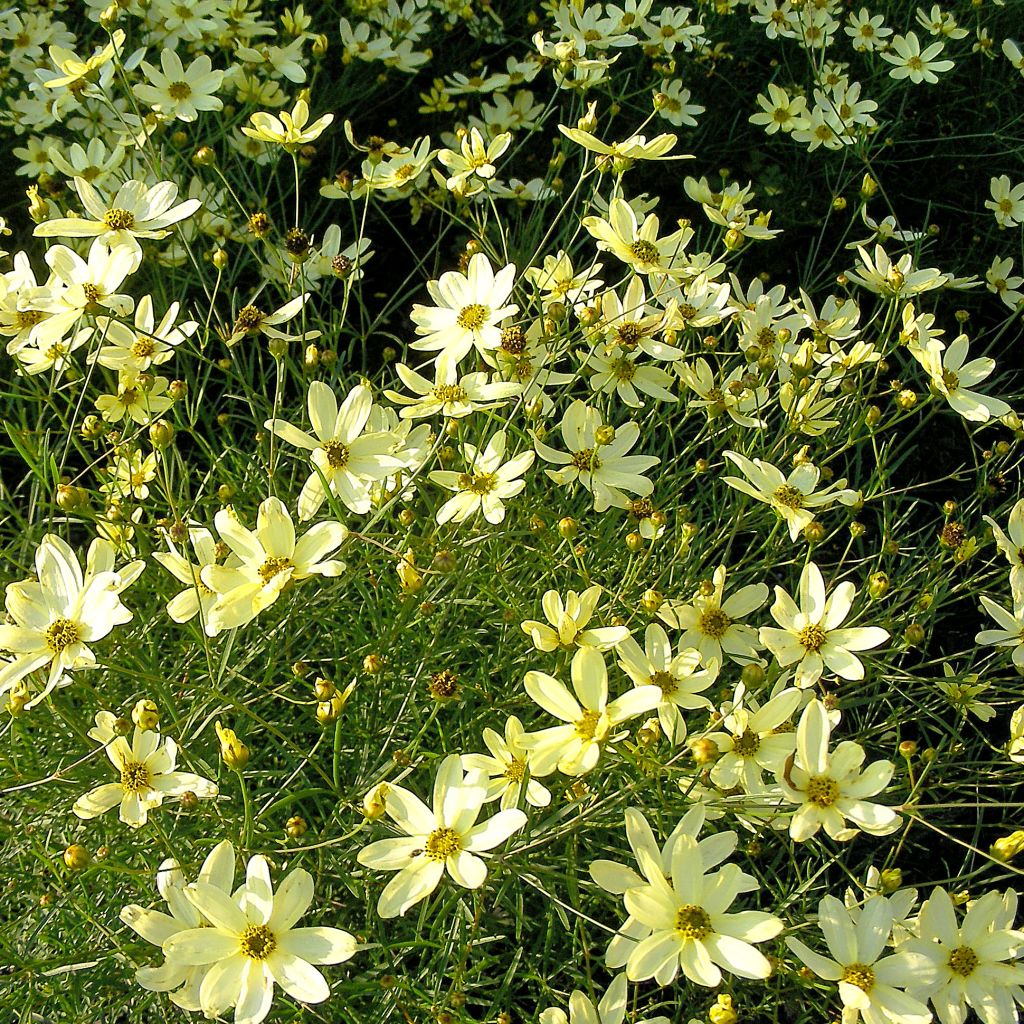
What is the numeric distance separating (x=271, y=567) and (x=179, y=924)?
0.47 meters

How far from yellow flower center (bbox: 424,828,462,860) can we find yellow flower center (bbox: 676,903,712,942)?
29cm

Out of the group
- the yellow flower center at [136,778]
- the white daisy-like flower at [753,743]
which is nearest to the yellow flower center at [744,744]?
the white daisy-like flower at [753,743]

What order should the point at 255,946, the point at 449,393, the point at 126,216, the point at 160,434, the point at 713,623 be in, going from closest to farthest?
the point at 255,946, the point at 160,434, the point at 713,623, the point at 449,393, the point at 126,216

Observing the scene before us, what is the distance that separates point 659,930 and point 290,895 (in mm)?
467

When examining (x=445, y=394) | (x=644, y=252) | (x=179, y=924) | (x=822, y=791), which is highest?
(x=644, y=252)

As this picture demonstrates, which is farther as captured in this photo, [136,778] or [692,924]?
[136,778]

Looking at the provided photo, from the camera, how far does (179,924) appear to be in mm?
1334

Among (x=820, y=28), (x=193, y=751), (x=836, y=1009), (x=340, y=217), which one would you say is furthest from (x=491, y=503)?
(x=820, y=28)

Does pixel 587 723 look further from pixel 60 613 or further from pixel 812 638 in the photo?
pixel 60 613

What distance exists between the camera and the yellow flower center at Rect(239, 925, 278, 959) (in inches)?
51.4

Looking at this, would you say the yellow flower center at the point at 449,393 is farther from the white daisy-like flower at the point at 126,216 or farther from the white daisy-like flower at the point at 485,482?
the white daisy-like flower at the point at 126,216

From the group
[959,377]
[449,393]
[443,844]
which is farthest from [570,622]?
[959,377]

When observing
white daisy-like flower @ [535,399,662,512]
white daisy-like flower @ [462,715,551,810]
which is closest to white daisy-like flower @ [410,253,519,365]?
white daisy-like flower @ [535,399,662,512]

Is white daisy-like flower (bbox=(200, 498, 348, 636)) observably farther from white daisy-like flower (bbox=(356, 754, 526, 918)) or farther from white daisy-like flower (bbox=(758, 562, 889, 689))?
white daisy-like flower (bbox=(758, 562, 889, 689))
